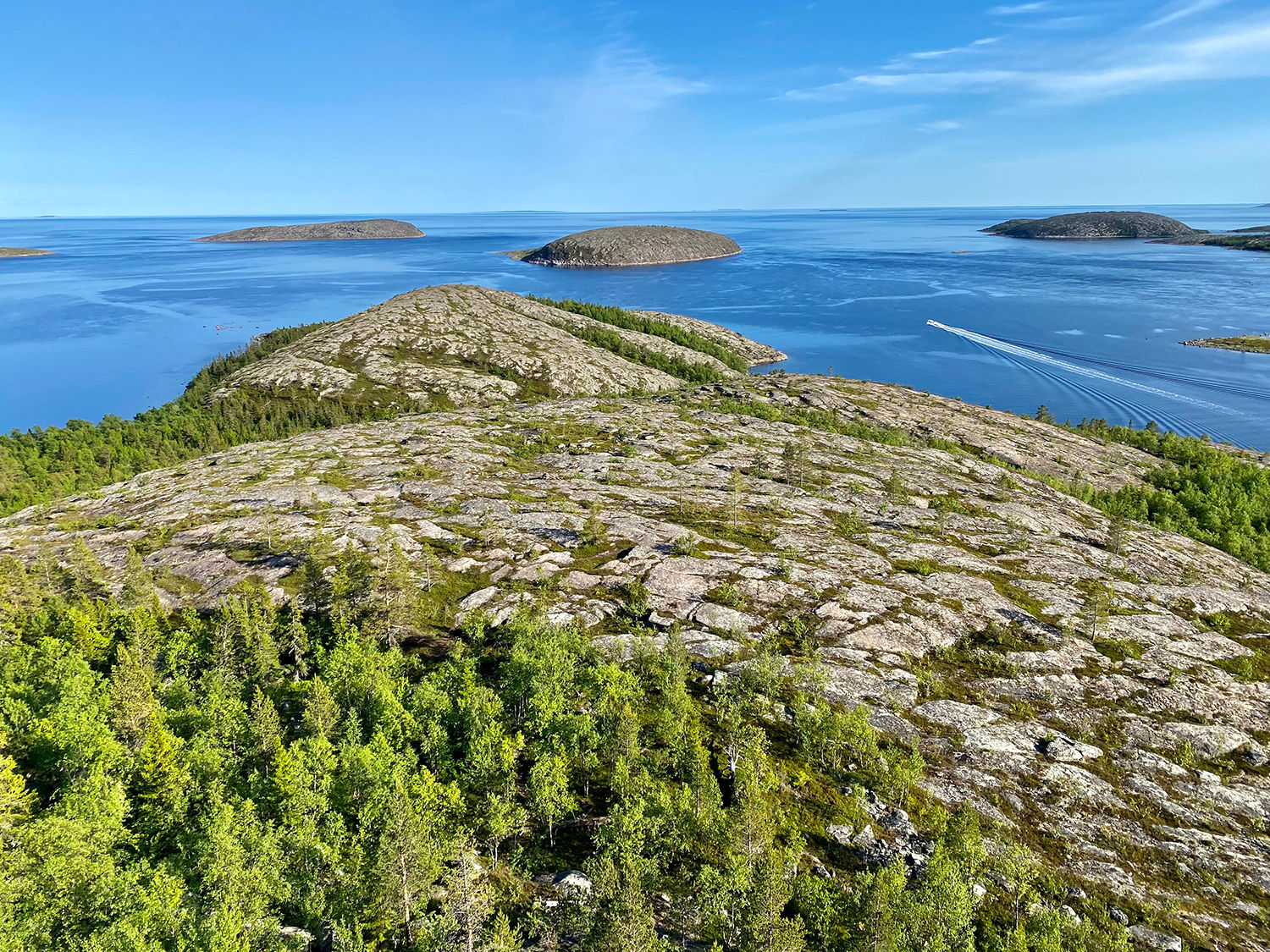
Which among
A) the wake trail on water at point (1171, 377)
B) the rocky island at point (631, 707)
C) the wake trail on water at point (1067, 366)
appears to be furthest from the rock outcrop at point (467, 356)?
the wake trail on water at point (1171, 377)

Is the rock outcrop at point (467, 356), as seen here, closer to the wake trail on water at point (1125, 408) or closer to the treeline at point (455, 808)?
the wake trail on water at point (1125, 408)

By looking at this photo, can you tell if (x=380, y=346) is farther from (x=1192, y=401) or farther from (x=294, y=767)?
(x=1192, y=401)

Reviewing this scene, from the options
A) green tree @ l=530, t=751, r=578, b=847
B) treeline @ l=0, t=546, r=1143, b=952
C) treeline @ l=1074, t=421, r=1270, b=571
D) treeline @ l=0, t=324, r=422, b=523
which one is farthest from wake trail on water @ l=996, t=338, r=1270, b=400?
green tree @ l=530, t=751, r=578, b=847

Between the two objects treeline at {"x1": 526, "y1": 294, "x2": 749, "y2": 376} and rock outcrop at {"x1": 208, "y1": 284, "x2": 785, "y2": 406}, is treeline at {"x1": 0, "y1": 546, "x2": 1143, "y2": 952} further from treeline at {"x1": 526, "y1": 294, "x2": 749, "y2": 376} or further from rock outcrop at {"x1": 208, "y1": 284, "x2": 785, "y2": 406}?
treeline at {"x1": 526, "y1": 294, "x2": 749, "y2": 376}

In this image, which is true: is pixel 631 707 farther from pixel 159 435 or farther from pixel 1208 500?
pixel 159 435

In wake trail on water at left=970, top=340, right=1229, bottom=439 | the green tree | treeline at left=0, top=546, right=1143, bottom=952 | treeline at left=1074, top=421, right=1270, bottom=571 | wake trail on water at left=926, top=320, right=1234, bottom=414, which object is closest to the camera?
treeline at left=0, top=546, right=1143, bottom=952
